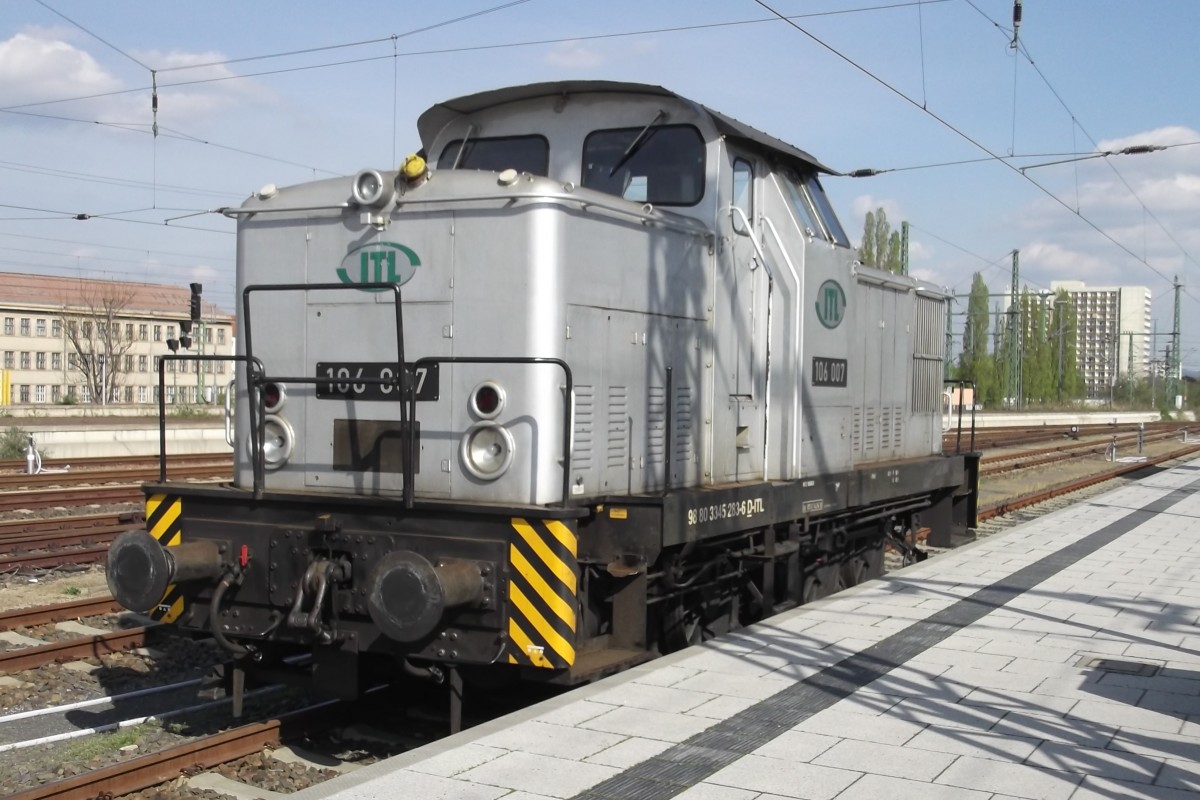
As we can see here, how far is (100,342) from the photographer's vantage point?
200 ft

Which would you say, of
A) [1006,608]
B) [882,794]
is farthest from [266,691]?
[1006,608]

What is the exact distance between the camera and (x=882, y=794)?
4.52 m

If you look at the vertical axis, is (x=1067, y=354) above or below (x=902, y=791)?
above

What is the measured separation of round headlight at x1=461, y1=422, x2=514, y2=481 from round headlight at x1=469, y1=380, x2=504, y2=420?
51 mm

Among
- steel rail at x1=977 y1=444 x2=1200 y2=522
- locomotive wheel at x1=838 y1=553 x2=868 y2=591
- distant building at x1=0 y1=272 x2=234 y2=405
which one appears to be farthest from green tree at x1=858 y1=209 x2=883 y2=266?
locomotive wheel at x1=838 y1=553 x2=868 y2=591

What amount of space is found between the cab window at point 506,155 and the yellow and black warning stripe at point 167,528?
2.64 metres

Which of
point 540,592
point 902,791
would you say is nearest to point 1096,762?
point 902,791

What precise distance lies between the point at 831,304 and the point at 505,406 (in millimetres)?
3421

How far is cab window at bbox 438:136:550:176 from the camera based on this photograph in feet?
23.3

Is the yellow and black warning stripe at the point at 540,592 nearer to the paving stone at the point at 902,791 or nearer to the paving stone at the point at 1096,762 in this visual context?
the paving stone at the point at 902,791

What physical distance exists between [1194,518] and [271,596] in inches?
549

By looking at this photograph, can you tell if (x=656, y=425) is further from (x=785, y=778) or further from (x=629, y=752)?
(x=785, y=778)

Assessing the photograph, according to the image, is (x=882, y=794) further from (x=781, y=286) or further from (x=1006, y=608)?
(x=1006, y=608)

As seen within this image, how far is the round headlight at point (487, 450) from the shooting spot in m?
5.64
